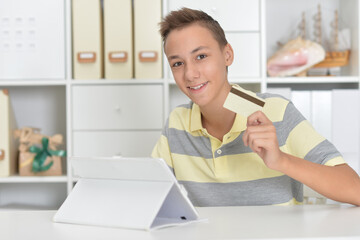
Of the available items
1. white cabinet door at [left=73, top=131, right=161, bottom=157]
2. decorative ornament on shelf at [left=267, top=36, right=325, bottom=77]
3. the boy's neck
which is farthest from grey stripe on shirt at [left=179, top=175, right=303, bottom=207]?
decorative ornament on shelf at [left=267, top=36, right=325, bottom=77]

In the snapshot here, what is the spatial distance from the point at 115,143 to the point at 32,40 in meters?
0.56

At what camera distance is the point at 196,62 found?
1.20m

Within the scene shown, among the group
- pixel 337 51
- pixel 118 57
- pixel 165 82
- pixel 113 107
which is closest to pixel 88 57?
pixel 118 57

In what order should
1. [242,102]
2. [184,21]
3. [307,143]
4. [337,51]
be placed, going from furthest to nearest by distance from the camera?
[337,51], [184,21], [307,143], [242,102]

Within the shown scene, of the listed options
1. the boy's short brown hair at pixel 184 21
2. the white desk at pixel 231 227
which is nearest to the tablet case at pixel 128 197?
the white desk at pixel 231 227

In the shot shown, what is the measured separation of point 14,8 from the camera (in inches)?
77.4

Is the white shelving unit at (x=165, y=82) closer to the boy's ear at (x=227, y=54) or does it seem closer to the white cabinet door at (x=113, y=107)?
the white cabinet door at (x=113, y=107)

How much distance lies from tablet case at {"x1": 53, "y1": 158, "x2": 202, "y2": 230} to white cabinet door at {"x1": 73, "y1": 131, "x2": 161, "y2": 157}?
1132 mm

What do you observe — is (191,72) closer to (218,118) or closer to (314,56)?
(218,118)

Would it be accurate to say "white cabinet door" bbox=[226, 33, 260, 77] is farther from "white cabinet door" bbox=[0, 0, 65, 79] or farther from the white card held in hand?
the white card held in hand

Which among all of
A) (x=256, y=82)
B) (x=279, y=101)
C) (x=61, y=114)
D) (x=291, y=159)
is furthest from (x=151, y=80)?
(x=291, y=159)

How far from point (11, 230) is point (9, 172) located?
1.36m

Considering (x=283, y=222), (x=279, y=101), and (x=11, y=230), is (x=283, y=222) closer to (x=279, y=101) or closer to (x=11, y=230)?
(x=11, y=230)

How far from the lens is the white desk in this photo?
25.6 inches
